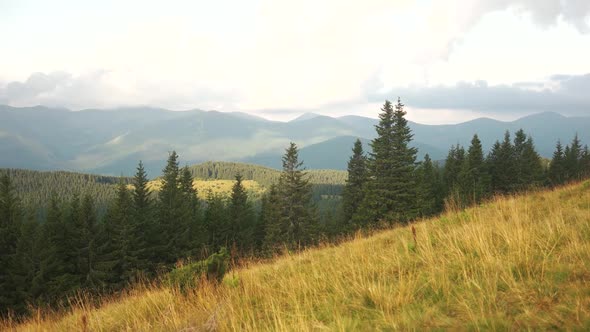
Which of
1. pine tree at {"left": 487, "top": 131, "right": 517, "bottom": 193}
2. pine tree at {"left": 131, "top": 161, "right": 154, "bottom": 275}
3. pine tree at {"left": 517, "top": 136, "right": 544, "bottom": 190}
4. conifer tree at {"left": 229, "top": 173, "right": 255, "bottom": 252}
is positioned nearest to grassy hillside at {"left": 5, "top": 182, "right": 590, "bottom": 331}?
pine tree at {"left": 131, "top": 161, "right": 154, "bottom": 275}

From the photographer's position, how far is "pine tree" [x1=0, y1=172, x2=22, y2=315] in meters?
29.1

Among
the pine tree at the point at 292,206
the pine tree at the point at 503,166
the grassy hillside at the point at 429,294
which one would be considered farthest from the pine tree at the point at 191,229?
the pine tree at the point at 503,166

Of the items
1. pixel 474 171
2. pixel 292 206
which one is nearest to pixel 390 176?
pixel 292 206

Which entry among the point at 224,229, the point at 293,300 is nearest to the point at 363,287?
the point at 293,300

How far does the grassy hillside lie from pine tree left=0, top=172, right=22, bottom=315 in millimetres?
32361

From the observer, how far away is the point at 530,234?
194 inches

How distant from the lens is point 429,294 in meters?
3.93

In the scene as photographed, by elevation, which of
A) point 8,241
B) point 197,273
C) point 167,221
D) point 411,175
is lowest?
point 8,241

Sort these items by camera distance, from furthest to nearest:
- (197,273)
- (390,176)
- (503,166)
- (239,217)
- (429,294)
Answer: (503,166) → (239,217) → (390,176) → (197,273) → (429,294)

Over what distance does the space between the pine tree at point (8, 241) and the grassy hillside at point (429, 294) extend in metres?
32.4

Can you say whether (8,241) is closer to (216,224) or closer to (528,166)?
(216,224)

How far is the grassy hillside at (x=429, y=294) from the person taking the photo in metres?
3.07

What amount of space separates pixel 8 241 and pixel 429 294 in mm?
42003

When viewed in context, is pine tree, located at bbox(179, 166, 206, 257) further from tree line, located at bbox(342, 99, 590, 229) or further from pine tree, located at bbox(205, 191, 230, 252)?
tree line, located at bbox(342, 99, 590, 229)
